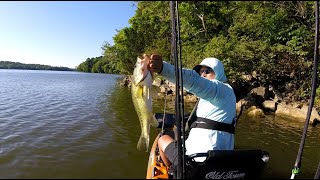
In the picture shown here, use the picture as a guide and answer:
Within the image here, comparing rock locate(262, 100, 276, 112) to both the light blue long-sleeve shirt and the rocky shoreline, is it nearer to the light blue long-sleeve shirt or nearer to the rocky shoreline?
the rocky shoreline

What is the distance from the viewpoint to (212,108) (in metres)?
4.80

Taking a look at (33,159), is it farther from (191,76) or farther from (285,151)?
(285,151)

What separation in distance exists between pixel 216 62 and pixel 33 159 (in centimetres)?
588

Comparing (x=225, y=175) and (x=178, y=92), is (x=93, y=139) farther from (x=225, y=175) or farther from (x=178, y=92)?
(x=178, y=92)

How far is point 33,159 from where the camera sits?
8484 mm

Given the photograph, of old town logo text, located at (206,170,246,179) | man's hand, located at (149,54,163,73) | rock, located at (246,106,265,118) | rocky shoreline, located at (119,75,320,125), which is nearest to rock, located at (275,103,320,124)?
rocky shoreline, located at (119,75,320,125)

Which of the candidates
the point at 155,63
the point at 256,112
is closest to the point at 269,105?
the point at 256,112

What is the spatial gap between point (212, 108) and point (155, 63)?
4.68 ft

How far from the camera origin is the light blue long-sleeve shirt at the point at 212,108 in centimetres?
437

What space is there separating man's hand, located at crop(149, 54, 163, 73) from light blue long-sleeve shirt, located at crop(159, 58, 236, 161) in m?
0.44

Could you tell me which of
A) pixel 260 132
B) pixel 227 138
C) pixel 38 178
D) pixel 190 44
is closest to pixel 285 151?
pixel 260 132

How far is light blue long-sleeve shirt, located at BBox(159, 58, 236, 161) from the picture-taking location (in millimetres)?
4371

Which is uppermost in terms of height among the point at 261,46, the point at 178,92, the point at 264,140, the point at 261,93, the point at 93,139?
the point at 261,46

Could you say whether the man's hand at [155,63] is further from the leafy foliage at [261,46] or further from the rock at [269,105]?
the rock at [269,105]
